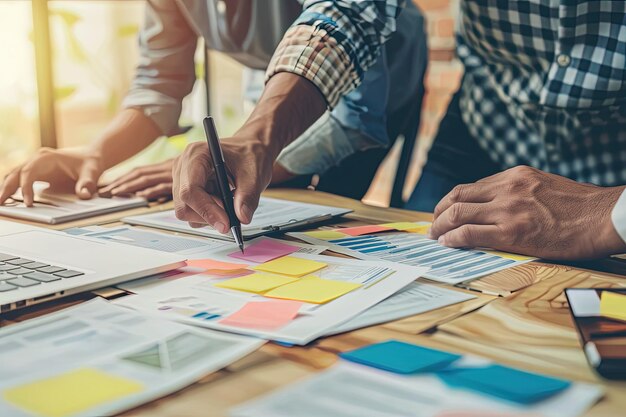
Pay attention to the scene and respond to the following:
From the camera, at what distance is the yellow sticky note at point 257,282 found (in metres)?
0.64

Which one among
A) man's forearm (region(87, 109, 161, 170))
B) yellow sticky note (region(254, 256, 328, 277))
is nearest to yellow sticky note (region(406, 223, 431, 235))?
yellow sticky note (region(254, 256, 328, 277))

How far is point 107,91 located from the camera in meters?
3.12

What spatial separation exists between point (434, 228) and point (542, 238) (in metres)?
0.13

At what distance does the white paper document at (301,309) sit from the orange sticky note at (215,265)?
0.02m

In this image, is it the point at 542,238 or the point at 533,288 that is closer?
the point at 533,288

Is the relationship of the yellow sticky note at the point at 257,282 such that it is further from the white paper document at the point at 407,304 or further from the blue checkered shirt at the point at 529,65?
the blue checkered shirt at the point at 529,65

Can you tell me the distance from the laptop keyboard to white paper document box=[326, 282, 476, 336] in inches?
11.1

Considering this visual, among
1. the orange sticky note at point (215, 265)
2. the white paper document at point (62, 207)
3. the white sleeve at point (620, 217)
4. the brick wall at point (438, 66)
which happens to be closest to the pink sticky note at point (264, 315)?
the orange sticky note at point (215, 265)

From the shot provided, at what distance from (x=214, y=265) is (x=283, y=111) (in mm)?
367

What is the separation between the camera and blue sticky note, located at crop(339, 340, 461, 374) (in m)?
0.46

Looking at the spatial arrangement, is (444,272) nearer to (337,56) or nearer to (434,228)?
(434,228)

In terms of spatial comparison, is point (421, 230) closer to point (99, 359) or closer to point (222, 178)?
point (222, 178)

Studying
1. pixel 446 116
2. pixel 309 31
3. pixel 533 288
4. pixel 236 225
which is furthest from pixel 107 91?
pixel 533 288

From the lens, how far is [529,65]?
3.97ft
